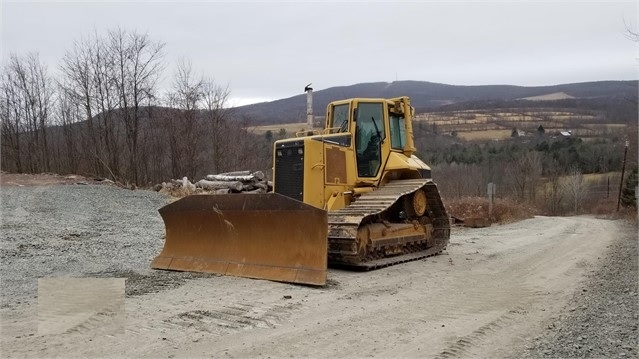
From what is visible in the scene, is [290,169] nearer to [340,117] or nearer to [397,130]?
[340,117]

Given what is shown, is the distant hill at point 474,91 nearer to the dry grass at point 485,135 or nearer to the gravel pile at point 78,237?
the dry grass at point 485,135

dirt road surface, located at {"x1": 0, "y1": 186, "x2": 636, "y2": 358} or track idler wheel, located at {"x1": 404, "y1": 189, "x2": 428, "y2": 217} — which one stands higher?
track idler wheel, located at {"x1": 404, "y1": 189, "x2": 428, "y2": 217}

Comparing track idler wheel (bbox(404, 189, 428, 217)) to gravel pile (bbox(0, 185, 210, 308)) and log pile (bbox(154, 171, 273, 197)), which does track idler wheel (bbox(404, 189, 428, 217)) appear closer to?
Answer: gravel pile (bbox(0, 185, 210, 308))

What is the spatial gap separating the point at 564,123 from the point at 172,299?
85581mm

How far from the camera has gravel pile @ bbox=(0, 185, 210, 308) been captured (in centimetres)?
776

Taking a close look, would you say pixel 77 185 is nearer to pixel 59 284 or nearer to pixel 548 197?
pixel 59 284

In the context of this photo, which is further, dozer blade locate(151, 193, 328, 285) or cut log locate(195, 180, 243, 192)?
cut log locate(195, 180, 243, 192)

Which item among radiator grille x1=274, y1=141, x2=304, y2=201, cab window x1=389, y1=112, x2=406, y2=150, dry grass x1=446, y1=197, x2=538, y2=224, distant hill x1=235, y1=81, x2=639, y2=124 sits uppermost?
distant hill x1=235, y1=81, x2=639, y2=124

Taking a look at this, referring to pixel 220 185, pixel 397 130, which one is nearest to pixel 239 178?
pixel 220 185

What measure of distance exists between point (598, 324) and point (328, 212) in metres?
4.43

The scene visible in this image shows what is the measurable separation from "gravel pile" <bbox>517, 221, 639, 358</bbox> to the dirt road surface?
0.40ft

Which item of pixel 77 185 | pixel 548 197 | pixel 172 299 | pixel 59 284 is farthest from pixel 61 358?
pixel 548 197

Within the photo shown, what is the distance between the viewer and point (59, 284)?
7105mm

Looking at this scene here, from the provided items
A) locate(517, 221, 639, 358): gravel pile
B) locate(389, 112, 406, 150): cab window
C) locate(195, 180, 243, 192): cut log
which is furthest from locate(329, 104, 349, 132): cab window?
locate(195, 180, 243, 192): cut log
